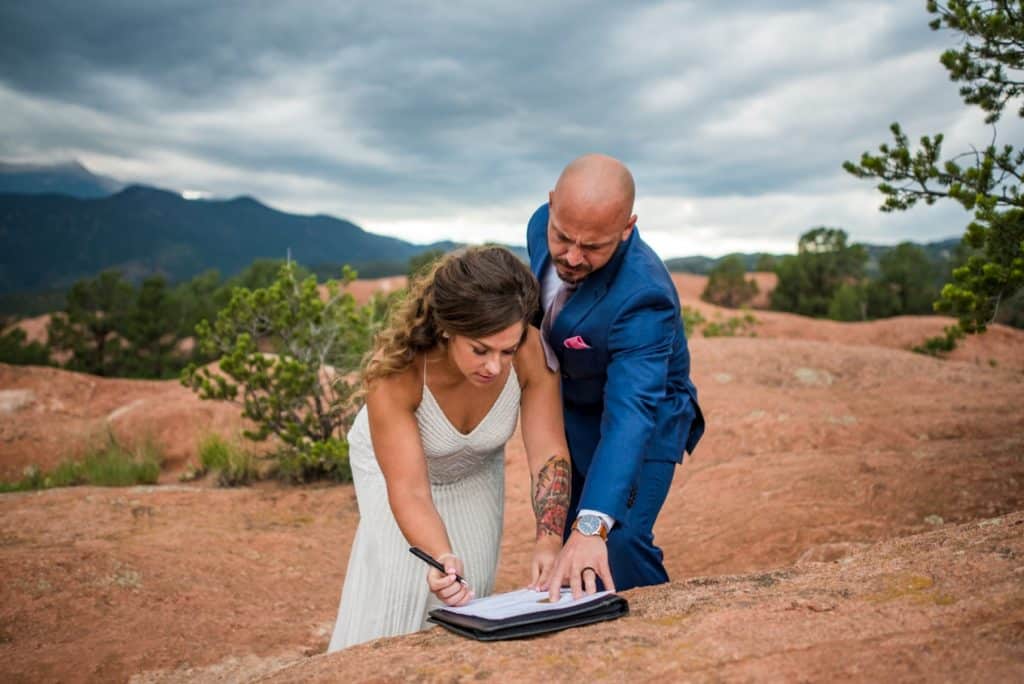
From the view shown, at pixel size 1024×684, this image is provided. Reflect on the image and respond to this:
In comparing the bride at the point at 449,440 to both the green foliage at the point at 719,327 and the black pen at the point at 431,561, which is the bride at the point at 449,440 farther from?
the green foliage at the point at 719,327

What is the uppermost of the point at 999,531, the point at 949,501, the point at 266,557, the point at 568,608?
the point at 999,531

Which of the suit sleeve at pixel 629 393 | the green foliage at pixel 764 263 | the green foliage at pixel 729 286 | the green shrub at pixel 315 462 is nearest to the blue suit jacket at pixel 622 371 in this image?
the suit sleeve at pixel 629 393

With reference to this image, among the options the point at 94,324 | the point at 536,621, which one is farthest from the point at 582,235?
the point at 94,324

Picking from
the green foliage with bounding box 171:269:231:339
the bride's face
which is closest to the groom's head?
the bride's face

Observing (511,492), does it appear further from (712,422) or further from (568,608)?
(568,608)

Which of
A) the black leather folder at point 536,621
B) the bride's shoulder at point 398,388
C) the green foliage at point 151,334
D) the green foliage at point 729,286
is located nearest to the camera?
the black leather folder at point 536,621

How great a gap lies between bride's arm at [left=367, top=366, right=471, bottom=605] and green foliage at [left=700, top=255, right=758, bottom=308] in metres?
37.4

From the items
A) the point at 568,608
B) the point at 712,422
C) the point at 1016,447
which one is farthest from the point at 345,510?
the point at 1016,447

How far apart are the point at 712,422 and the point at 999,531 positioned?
19.4 ft

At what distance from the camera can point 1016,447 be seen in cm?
661

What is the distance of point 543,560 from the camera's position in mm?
2881

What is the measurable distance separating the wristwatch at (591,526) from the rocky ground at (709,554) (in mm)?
235

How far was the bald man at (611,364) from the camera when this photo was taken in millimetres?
3021

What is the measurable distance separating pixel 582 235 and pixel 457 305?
2.13 feet
